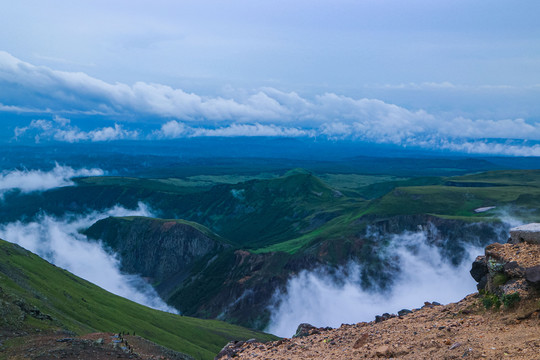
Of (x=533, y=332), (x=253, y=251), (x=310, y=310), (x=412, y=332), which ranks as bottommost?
→ (x=310, y=310)

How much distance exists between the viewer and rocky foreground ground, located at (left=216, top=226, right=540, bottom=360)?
1523cm

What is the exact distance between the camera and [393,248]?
16712cm

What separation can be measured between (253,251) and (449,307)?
177 metres

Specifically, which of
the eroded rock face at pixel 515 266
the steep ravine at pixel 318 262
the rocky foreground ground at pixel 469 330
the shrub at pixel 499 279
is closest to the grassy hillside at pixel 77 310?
the rocky foreground ground at pixel 469 330

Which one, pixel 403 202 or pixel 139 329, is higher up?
pixel 403 202

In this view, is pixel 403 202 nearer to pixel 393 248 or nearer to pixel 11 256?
pixel 393 248

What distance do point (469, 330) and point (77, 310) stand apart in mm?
67797

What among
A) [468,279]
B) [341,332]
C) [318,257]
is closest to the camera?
[341,332]

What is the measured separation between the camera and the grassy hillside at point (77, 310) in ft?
172

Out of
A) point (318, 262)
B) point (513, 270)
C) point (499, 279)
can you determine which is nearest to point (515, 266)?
point (513, 270)

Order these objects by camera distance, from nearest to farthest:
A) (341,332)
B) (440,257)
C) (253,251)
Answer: (341,332)
(440,257)
(253,251)

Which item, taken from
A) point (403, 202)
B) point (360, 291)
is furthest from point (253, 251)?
point (403, 202)

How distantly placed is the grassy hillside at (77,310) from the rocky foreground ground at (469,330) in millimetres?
25978

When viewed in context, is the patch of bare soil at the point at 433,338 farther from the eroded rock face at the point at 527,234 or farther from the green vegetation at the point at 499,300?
the eroded rock face at the point at 527,234
